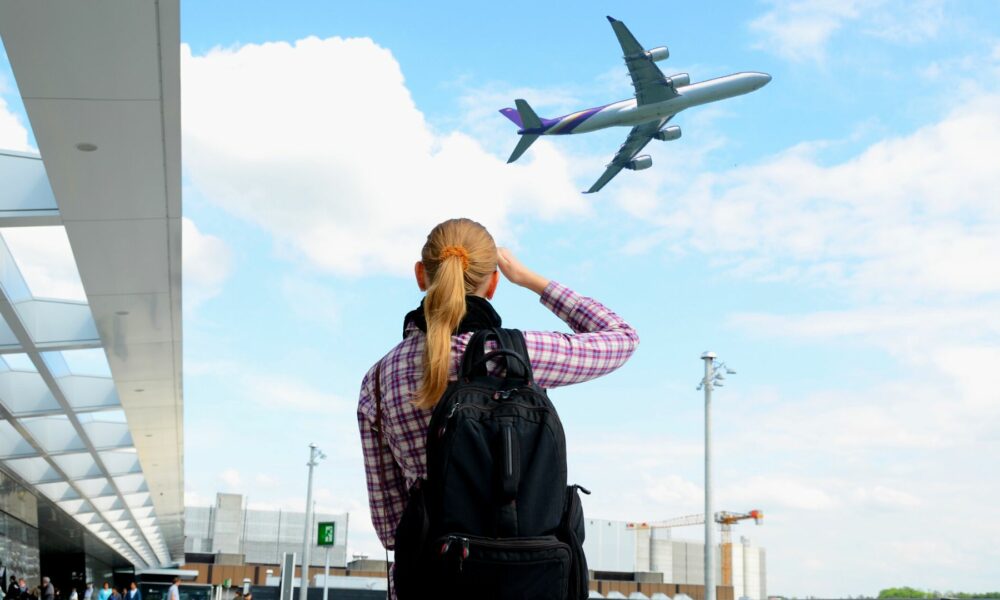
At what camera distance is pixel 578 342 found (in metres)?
2.07

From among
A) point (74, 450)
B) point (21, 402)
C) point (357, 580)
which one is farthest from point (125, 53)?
point (357, 580)

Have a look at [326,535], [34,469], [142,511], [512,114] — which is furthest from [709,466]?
[512,114]

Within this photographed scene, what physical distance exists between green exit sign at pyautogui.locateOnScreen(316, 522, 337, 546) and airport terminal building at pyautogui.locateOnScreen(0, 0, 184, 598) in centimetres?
361

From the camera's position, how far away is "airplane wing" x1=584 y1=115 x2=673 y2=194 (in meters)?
36.9

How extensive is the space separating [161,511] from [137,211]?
26302mm

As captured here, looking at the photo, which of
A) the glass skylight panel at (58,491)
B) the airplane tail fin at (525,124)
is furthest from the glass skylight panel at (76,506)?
the airplane tail fin at (525,124)

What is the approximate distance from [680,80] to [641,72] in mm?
1356

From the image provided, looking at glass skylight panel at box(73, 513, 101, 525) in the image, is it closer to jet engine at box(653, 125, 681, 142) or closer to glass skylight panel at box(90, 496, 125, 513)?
glass skylight panel at box(90, 496, 125, 513)

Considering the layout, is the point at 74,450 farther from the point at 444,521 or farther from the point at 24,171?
the point at 444,521

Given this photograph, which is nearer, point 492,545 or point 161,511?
point 492,545

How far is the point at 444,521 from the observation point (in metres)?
1.79

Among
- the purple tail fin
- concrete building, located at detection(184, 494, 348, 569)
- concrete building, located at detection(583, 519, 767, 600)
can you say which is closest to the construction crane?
concrete building, located at detection(583, 519, 767, 600)

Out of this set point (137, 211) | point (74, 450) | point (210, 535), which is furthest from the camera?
point (210, 535)

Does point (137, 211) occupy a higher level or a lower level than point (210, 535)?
higher
